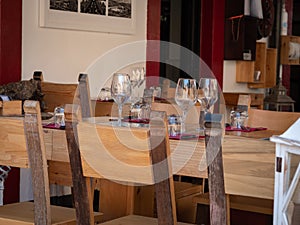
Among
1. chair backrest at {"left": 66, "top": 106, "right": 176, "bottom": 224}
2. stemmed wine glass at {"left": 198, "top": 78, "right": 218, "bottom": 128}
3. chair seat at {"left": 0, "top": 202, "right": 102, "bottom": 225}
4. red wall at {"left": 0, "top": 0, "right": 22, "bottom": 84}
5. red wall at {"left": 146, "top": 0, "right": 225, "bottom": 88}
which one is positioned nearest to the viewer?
chair backrest at {"left": 66, "top": 106, "right": 176, "bottom": 224}

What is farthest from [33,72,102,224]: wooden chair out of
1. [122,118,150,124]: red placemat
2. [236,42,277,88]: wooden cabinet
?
[236,42,277,88]: wooden cabinet

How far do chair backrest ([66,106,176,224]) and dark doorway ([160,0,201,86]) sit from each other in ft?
18.7

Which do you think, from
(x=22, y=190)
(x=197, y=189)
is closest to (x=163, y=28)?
(x=22, y=190)

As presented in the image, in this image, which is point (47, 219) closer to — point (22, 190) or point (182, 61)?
point (22, 190)

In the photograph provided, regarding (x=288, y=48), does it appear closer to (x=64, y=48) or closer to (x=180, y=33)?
(x=180, y=33)

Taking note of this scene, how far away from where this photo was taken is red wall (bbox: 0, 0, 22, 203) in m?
4.73

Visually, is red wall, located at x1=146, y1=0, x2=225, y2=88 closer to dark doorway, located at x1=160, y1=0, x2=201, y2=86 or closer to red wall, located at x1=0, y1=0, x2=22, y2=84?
dark doorway, located at x1=160, y1=0, x2=201, y2=86

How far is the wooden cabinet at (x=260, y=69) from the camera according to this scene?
774cm

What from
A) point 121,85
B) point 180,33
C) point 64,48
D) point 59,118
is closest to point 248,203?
point 121,85

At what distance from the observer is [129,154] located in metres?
2.12

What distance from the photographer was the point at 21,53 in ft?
16.2

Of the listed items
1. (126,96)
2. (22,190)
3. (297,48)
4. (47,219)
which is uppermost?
(297,48)

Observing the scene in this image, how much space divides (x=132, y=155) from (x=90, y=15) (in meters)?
3.58

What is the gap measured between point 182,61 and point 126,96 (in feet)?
19.3
